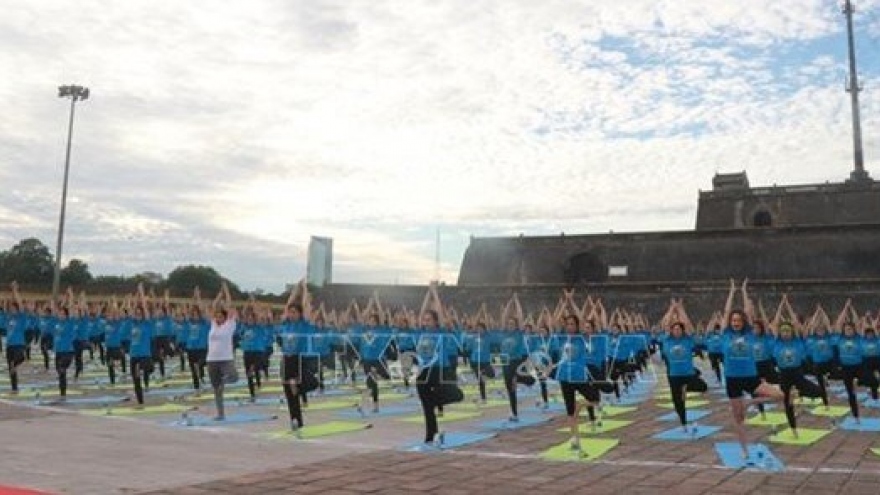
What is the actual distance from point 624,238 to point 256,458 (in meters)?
47.9

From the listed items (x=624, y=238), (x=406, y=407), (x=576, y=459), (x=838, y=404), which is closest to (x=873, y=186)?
(x=624, y=238)

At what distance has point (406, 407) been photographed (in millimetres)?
16000

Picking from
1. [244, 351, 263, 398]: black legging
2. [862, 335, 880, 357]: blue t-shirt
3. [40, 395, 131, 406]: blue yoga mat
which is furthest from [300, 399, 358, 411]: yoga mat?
[862, 335, 880, 357]: blue t-shirt

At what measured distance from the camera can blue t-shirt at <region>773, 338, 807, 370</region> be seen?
13.2 m

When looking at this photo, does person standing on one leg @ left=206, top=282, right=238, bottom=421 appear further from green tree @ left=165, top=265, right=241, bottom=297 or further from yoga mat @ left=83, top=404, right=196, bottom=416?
green tree @ left=165, top=265, right=241, bottom=297

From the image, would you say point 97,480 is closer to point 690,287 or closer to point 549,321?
point 549,321

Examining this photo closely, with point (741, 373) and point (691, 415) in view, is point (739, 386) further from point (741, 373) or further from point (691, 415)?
point (691, 415)

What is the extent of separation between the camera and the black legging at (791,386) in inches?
473

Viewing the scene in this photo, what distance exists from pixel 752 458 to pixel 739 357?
136 cm

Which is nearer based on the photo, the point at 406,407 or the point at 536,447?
the point at 536,447

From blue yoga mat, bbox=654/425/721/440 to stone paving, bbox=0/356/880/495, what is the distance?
199 millimetres

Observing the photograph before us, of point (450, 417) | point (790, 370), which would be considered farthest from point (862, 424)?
point (450, 417)

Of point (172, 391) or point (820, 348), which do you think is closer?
point (820, 348)

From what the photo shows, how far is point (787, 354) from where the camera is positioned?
13.4 metres
